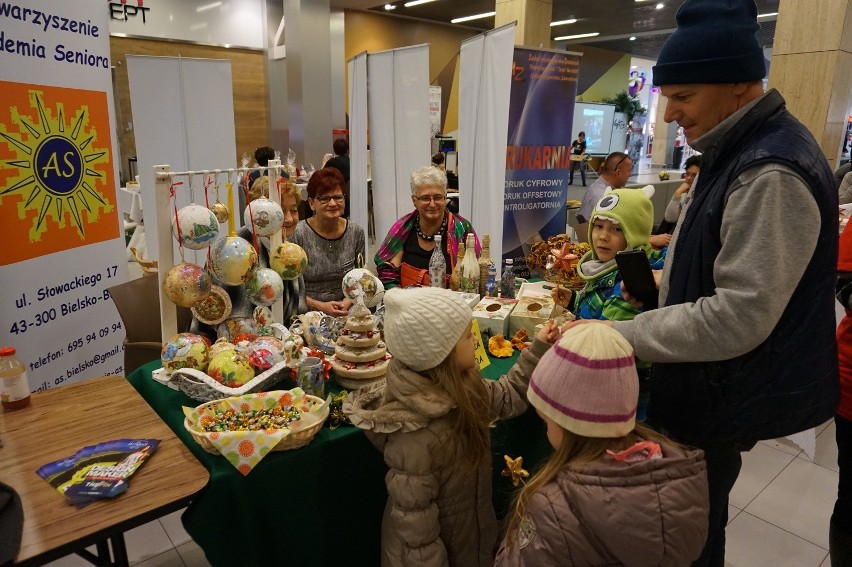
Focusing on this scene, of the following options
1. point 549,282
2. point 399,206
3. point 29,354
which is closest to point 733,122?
point 549,282

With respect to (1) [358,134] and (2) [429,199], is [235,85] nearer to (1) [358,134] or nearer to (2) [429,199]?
(1) [358,134]

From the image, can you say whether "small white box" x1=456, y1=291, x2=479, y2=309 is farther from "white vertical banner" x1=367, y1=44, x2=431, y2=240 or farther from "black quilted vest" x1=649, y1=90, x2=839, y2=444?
"white vertical banner" x1=367, y1=44, x2=431, y2=240

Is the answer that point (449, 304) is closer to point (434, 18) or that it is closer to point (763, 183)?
point (763, 183)

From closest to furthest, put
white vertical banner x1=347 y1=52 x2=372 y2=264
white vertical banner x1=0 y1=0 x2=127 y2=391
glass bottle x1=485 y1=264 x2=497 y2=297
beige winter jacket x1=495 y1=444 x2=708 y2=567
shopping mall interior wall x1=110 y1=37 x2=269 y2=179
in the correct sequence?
1. beige winter jacket x1=495 y1=444 x2=708 y2=567
2. white vertical banner x1=0 y1=0 x2=127 y2=391
3. glass bottle x1=485 y1=264 x2=497 y2=297
4. white vertical banner x1=347 y1=52 x2=372 y2=264
5. shopping mall interior wall x1=110 y1=37 x2=269 y2=179

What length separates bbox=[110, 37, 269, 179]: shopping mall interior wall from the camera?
8812 mm

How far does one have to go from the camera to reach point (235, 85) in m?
10.1

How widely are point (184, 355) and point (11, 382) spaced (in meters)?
0.47

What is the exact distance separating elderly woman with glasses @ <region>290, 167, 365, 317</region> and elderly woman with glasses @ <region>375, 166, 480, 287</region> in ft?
0.87

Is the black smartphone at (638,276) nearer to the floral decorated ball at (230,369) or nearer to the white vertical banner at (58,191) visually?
the floral decorated ball at (230,369)

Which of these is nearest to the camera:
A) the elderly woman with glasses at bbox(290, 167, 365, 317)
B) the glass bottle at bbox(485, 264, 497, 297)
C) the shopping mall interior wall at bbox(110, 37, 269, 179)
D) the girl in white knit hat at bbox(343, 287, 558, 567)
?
the girl in white knit hat at bbox(343, 287, 558, 567)

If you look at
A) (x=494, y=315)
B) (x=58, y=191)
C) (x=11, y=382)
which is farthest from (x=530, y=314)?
(x=58, y=191)

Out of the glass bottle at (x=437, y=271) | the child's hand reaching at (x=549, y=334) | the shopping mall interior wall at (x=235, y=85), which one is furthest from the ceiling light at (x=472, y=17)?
the child's hand reaching at (x=549, y=334)

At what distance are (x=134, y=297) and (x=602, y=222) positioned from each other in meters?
2.20

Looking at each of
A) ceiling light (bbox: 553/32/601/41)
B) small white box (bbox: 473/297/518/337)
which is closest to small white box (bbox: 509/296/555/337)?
small white box (bbox: 473/297/518/337)
